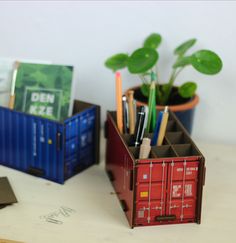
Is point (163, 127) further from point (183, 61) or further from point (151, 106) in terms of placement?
point (183, 61)

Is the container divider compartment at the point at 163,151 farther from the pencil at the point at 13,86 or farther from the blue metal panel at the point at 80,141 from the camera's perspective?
the pencil at the point at 13,86

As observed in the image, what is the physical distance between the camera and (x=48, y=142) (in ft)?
3.80

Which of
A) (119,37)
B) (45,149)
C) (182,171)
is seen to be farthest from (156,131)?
(119,37)

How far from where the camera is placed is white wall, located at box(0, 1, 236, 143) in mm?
1313

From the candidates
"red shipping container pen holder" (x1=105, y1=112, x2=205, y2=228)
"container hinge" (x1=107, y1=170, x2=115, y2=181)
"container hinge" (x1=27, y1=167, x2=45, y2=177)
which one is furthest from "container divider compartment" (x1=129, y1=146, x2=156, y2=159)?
"container hinge" (x1=27, y1=167, x2=45, y2=177)

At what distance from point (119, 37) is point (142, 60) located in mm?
172

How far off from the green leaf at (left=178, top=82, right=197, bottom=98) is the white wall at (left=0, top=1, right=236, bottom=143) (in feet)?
0.29

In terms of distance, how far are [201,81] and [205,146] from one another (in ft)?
0.50

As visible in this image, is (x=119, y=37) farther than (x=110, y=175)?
Yes

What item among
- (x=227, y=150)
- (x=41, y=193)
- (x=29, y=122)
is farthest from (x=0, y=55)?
(x=227, y=150)

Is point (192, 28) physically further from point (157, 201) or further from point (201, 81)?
point (157, 201)

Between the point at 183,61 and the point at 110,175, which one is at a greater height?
the point at 183,61

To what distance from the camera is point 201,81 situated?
136 centimetres

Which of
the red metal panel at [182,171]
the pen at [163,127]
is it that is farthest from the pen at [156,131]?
the red metal panel at [182,171]
